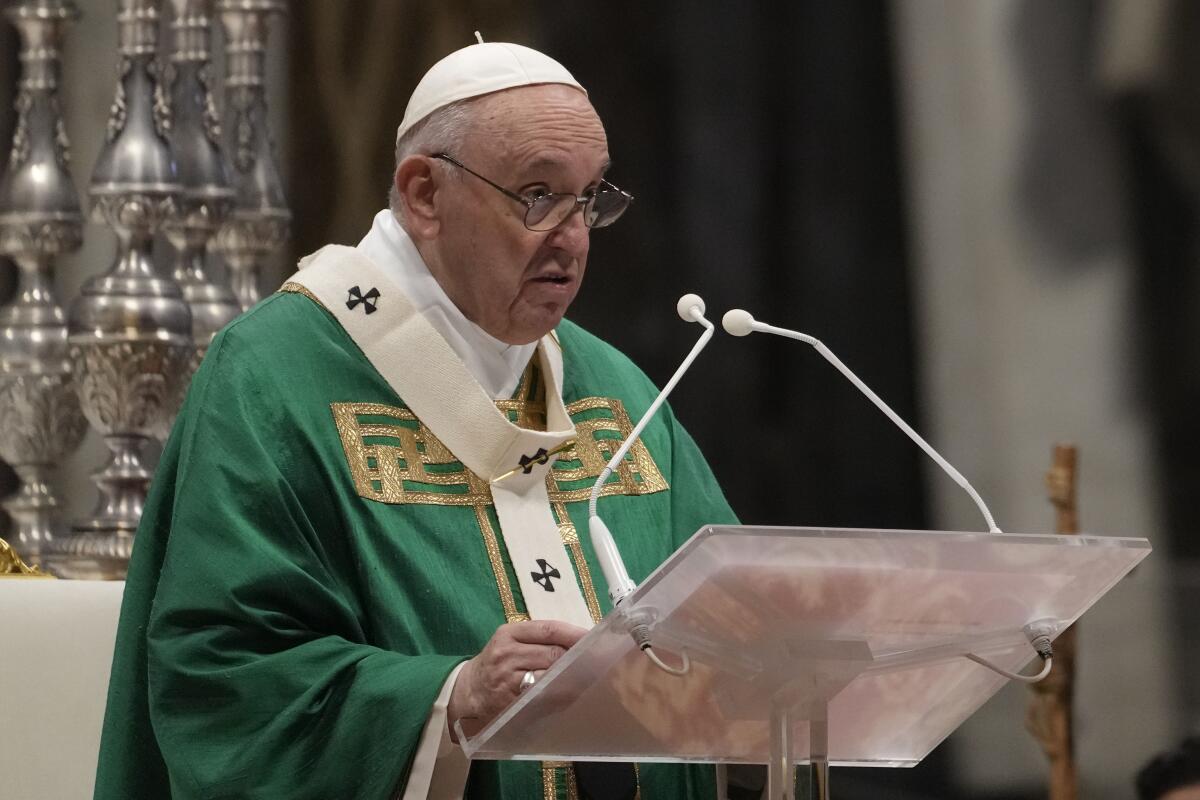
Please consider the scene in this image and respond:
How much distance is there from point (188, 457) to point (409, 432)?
0.40 m

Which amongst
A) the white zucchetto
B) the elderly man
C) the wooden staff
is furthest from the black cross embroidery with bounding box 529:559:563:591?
the wooden staff

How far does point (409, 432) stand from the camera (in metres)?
3.32

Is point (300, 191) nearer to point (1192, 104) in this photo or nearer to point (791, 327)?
point (791, 327)

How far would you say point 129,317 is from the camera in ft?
15.2

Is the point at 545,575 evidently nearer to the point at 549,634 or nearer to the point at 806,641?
the point at 549,634

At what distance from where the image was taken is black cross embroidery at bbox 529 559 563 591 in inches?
129

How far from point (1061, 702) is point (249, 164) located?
2.67m

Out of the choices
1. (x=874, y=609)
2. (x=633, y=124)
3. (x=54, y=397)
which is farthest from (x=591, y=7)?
(x=874, y=609)

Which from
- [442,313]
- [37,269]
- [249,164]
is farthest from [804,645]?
[249,164]

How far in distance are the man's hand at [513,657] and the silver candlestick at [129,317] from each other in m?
2.08

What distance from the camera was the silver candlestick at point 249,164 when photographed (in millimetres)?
5449

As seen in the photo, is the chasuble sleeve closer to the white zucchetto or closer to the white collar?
the white collar

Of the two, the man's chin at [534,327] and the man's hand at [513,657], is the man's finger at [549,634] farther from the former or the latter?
the man's chin at [534,327]

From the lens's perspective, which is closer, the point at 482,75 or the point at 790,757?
the point at 790,757
